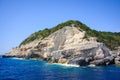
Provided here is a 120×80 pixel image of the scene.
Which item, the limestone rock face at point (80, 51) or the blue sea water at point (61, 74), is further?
the limestone rock face at point (80, 51)

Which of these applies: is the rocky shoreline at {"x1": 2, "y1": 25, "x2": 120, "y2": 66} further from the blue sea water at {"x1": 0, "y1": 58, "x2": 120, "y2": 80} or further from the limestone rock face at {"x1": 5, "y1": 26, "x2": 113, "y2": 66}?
the blue sea water at {"x1": 0, "y1": 58, "x2": 120, "y2": 80}

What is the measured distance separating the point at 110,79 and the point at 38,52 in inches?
3602

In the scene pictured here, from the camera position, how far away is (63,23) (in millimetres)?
157875

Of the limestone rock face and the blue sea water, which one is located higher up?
the limestone rock face

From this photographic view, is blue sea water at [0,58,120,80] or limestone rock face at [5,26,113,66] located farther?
limestone rock face at [5,26,113,66]

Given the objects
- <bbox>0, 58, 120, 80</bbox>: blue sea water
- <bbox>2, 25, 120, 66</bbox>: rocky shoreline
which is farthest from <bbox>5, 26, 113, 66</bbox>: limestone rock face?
<bbox>0, 58, 120, 80</bbox>: blue sea water

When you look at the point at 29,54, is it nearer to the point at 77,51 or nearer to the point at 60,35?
the point at 60,35

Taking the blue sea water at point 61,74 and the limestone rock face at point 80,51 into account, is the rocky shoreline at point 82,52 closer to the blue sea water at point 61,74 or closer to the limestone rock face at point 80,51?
the limestone rock face at point 80,51

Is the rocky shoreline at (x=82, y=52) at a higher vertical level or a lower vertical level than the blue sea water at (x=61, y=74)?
higher

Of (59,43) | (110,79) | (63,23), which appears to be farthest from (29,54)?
(110,79)

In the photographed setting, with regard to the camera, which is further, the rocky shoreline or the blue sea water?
the rocky shoreline

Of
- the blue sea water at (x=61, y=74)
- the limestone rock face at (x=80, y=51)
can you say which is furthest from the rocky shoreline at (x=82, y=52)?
the blue sea water at (x=61, y=74)

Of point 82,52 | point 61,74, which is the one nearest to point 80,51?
point 82,52

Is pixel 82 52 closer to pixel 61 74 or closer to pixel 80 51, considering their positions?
pixel 80 51
